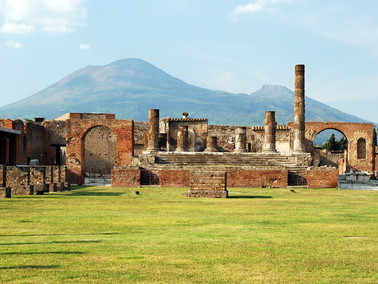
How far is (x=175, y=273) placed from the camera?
6125 millimetres

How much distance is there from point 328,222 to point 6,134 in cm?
2963

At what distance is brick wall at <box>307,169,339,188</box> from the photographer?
29203 mm

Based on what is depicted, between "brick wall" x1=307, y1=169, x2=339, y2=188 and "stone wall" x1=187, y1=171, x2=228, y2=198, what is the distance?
1004 centimetres

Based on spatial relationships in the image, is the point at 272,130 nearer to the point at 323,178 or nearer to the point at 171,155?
the point at 171,155

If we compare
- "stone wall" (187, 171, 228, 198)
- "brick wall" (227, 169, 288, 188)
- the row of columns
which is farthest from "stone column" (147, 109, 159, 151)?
"stone wall" (187, 171, 228, 198)

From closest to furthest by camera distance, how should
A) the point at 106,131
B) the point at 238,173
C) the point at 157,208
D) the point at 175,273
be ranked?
the point at 175,273 < the point at 157,208 < the point at 238,173 < the point at 106,131

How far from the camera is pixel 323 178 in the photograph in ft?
96.0

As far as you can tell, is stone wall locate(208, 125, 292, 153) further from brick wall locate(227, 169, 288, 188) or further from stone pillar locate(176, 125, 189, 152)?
brick wall locate(227, 169, 288, 188)

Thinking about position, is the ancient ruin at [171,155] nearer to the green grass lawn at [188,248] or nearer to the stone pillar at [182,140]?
the stone pillar at [182,140]

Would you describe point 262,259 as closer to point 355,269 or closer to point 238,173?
point 355,269

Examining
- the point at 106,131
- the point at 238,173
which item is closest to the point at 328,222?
the point at 238,173

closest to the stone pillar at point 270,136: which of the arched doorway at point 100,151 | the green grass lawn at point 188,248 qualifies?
the arched doorway at point 100,151

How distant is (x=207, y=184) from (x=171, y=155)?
14631 mm

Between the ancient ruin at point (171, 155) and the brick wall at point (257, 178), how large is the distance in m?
0.05
